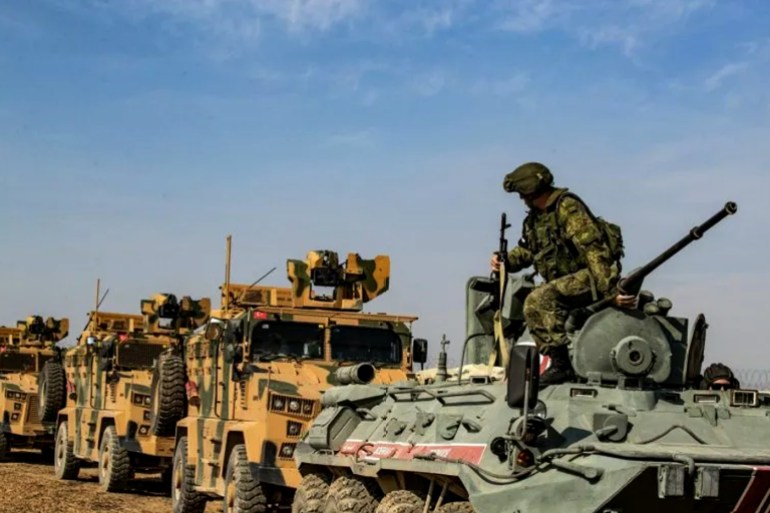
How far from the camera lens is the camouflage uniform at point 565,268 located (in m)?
9.15

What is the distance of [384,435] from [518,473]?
2.88 meters

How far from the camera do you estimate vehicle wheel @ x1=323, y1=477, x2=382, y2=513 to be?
34.0 feet

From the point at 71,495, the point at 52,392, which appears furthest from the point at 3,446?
the point at 71,495

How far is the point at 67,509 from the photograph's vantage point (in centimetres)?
1655

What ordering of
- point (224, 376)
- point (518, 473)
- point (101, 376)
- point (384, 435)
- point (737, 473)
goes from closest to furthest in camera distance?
point (737, 473), point (518, 473), point (384, 435), point (224, 376), point (101, 376)

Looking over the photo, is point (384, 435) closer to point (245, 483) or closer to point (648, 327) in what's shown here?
point (648, 327)

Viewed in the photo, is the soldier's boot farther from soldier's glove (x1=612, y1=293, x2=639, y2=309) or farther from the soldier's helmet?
the soldier's helmet

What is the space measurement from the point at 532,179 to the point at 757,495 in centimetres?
300

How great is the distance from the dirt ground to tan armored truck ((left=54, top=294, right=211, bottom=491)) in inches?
16.0

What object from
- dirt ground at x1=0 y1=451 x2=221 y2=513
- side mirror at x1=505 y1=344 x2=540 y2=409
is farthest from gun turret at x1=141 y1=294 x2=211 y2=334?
side mirror at x1=505 y1=344 x2=540 y2=409

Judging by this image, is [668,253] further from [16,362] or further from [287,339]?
[16,362]

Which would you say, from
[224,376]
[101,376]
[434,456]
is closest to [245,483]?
[224,376]

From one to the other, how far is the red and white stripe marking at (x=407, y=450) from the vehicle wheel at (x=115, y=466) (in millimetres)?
9849

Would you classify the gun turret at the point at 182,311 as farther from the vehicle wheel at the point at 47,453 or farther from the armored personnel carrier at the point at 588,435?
the armored personnel carrier at the point at 588,435
